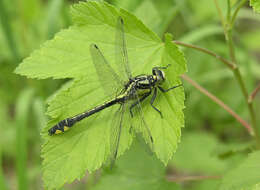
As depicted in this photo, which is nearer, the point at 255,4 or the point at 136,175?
the point at 255,4

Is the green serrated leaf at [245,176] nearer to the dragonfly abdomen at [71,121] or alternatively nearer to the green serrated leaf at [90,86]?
the green serrated leaf at [90,86]

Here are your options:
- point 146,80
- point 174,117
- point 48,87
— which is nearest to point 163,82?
point 146,80

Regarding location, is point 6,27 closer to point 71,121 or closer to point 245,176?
point 71,121

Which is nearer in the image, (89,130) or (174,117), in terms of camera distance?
(174,117)

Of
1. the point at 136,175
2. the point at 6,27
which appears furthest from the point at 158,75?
the point at 6,27

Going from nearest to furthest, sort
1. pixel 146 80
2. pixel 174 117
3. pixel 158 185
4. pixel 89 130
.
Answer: pixel 174 117
pixel 89 130
pixel 146 80
pixel 158 185

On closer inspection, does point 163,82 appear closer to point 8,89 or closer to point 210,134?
point 210,134
